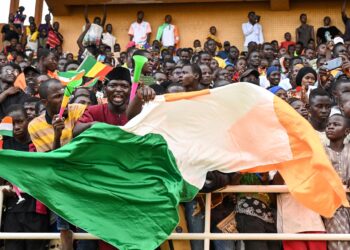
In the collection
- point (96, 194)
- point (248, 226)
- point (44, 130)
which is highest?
point (44, 130)

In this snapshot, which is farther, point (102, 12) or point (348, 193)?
point (102, 12)

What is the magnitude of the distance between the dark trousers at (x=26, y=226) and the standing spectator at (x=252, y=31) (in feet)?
41.2

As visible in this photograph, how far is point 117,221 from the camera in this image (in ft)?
17.7

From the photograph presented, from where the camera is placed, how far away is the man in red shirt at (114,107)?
18.7 feet

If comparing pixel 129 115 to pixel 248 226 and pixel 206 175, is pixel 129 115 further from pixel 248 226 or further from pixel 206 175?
pixel 248 226

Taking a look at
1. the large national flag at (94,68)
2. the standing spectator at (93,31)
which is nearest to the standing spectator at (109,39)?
the standing spectator at (93,31)

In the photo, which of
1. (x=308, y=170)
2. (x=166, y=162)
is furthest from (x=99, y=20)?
(x=308, y=170)

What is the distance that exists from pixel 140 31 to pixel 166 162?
13491 millimetres

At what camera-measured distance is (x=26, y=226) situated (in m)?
5.96

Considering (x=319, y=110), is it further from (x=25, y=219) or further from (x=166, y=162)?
(x=25, y=219)

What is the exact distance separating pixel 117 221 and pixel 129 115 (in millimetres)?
871

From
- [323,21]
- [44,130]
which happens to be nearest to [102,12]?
[323,21]

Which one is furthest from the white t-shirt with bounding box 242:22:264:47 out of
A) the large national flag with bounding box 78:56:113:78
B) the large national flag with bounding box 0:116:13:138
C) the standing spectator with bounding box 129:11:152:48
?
the large national flag with bounding box 0:116:13:138

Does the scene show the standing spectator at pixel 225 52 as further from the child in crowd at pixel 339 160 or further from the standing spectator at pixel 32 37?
the child in crowd at pixel 339 160
